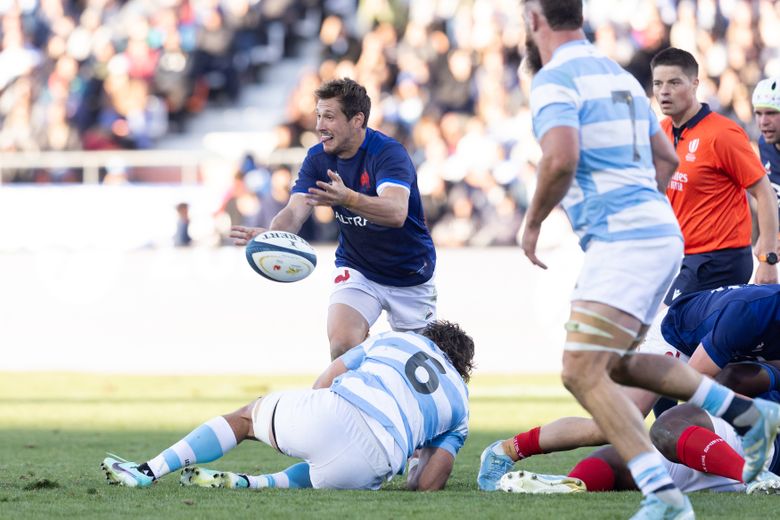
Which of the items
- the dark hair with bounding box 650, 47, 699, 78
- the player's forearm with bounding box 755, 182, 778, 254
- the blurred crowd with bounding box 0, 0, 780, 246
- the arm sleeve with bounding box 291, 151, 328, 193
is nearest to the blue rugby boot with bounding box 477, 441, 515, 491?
the player's forearm with bounding box 755, 182, 778, 254

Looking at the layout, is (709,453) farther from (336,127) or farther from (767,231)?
(336,127)

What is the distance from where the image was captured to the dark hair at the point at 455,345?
7.07 metres

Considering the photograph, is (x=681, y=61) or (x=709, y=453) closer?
(x=709, y=453)

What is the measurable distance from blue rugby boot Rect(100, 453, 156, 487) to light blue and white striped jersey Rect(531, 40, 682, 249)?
2.57 meters

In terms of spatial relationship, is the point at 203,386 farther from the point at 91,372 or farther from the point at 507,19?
the point at 507,19

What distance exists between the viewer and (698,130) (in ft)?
27.7

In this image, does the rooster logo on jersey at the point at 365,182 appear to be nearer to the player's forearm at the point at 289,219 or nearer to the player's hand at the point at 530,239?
the player's forearm at the point at 289,219

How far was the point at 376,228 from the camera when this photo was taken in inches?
339

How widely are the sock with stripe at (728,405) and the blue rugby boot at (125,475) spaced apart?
Answer: 110 inches

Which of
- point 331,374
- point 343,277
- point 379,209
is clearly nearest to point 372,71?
point 343,277

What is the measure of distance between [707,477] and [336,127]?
322 cm

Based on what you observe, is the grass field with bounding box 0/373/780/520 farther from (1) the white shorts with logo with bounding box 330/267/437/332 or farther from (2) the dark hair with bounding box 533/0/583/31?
(2) the dark hair with bounding box 533/0/583/31

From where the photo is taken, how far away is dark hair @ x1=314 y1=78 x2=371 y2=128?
8.42 metres

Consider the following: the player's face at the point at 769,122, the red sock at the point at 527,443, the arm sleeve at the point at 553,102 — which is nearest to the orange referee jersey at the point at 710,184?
the player's face at the point at 769,122
